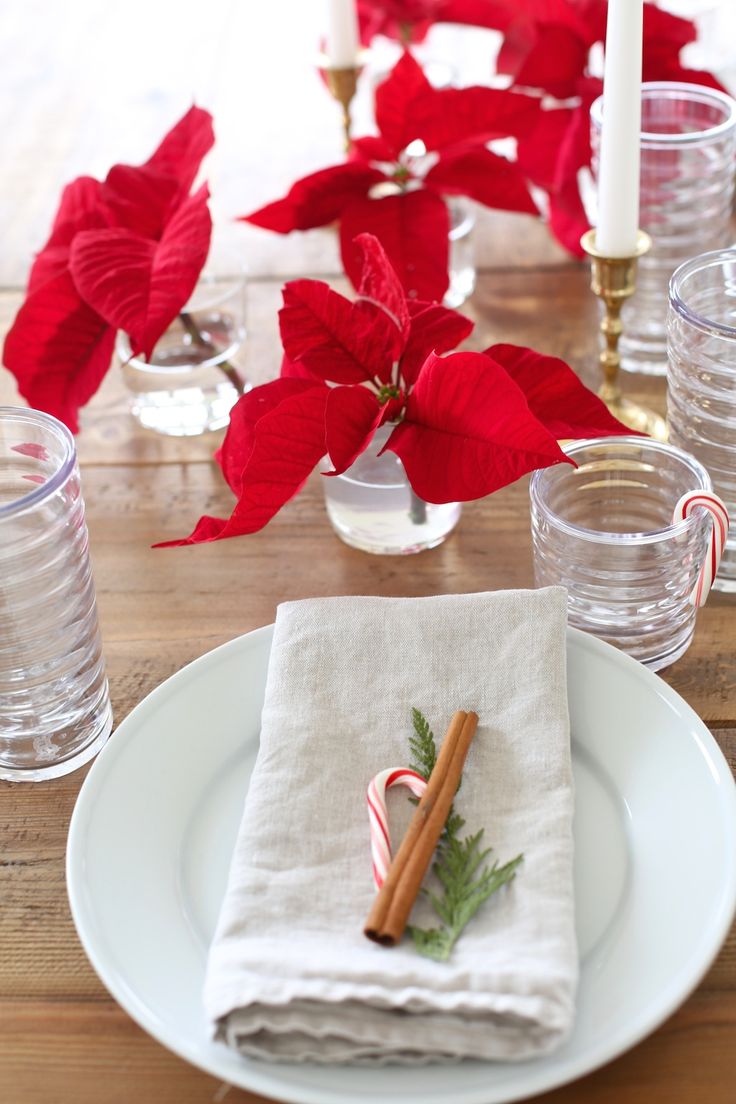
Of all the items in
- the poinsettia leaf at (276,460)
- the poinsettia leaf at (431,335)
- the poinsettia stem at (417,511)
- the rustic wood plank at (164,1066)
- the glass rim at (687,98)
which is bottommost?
the rustic wood plank at (164,1066)

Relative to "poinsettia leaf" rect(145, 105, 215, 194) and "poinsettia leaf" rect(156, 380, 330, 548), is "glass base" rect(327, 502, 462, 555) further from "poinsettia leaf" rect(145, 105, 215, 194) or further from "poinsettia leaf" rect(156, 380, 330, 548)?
"poinsettia leaf" rect(145, 105, 215, 194)

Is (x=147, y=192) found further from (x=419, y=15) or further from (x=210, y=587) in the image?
(x=419, y=15)

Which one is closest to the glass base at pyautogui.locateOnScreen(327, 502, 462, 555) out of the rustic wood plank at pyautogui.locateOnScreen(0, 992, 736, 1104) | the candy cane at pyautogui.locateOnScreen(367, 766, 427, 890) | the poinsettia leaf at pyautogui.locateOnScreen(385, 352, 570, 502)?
the poinsettia leaf at pyautogui.locateOnScreen(385, 352, 570, 502)

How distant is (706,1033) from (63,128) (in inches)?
43.2

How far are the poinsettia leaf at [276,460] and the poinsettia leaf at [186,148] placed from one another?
245 mm

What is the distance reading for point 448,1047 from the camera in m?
0.42

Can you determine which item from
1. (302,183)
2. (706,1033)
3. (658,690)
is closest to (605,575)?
(658,690)

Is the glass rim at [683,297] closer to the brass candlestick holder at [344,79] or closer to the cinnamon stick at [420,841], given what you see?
the cinnamon stick at [420,841]

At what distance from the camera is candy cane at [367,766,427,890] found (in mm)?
485

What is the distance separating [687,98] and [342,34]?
0.92 feet

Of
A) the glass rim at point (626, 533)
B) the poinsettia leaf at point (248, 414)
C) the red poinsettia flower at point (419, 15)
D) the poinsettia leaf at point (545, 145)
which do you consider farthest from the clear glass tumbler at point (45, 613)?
the red poinsettia flower at point (419, 15)

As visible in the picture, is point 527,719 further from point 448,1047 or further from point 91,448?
point 91,448

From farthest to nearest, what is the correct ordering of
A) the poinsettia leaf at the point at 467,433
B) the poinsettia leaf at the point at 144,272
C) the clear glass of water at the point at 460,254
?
the clear glass of water at the point at 460,254
the poinsettia leaf at the point at 144,272
the poinsettia leaf at the point at 467,433

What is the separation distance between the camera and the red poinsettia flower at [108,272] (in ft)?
2.32
